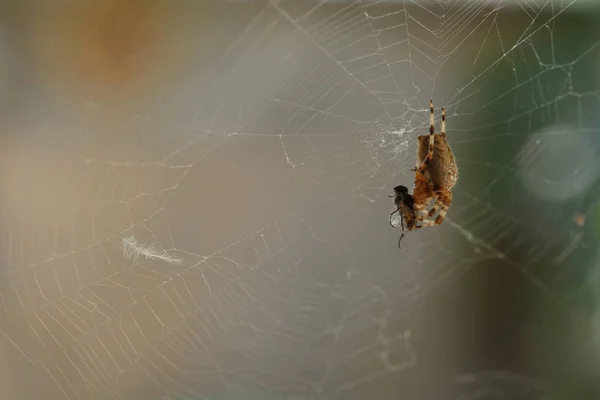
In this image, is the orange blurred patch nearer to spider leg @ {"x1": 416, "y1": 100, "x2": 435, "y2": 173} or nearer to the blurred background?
the blurred background

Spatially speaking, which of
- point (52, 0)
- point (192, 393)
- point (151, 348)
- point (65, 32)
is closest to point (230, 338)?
point (192, 393)

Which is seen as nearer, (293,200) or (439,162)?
(439,162)

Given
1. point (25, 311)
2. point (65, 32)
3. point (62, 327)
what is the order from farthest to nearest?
point (65, 32) → point (25, 311) → point (62, 327)

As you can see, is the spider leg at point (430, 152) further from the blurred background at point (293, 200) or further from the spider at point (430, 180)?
the blurred background at point (293, 200)

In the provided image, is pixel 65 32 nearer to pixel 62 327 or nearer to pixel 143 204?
pixel 143 204

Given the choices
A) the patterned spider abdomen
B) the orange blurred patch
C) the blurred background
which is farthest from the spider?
the orange blurred patch

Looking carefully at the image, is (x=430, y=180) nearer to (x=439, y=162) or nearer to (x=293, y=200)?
(x=439, y=162)

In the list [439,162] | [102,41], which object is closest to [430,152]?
[439,162]
